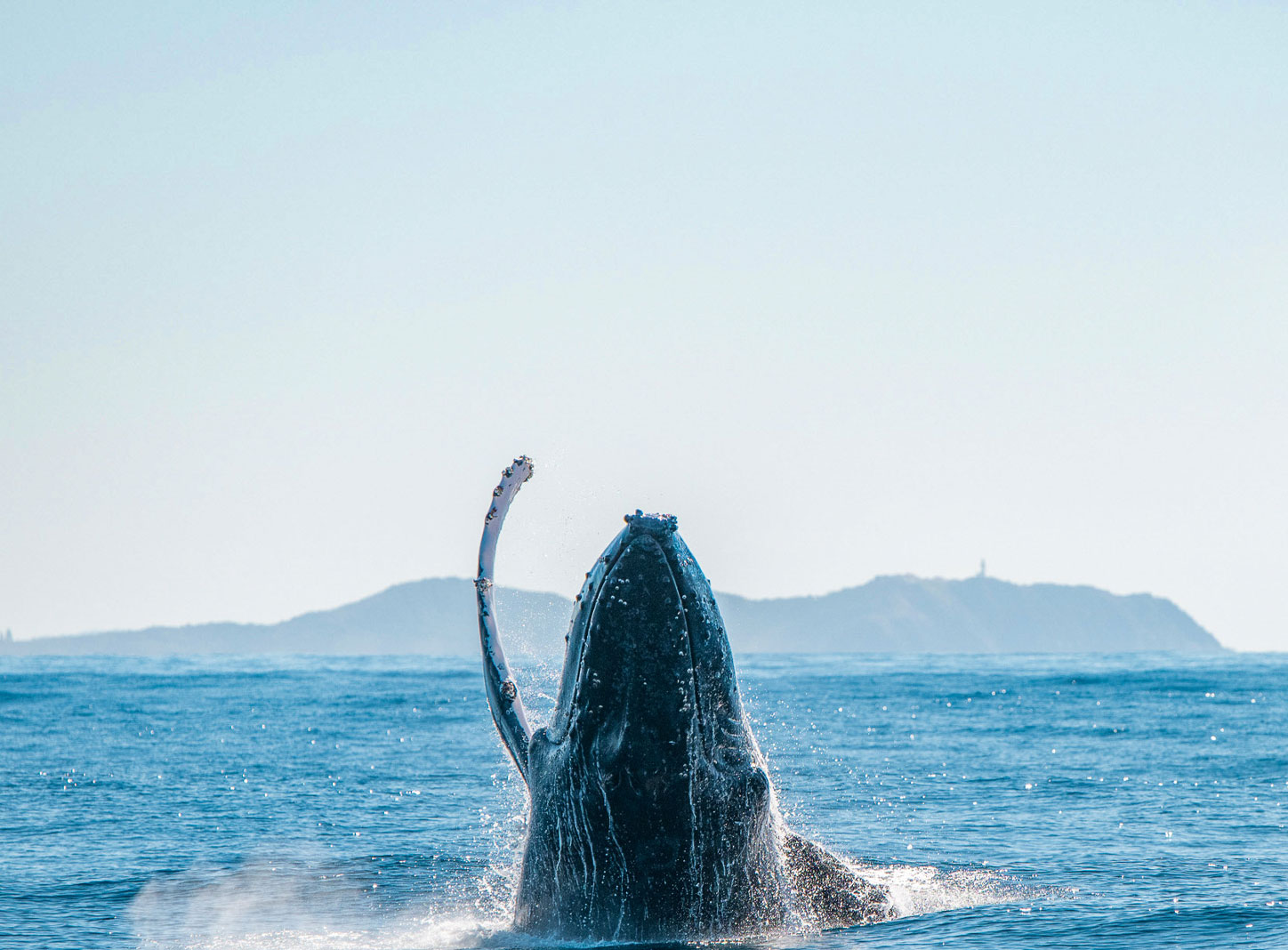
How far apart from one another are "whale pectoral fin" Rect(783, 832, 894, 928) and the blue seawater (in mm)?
171

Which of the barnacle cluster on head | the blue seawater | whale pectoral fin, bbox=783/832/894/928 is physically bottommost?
the blue seawater

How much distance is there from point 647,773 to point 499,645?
184 centimetres

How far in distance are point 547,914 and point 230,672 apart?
238 ft

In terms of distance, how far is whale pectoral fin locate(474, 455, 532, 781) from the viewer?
8927mm

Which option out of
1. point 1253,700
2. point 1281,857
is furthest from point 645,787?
point 1253,700

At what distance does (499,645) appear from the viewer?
9.30m

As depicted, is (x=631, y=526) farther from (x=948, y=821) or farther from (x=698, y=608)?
(x=948, y=821)

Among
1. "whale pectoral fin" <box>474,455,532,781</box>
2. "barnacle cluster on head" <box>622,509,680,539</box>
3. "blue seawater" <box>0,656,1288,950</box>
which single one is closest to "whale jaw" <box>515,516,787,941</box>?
"barnacle cluster on head" <box>622,509,680,539</box>

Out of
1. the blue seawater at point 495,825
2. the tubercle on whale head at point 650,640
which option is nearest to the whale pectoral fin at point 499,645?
the blue seawater at point 495,825

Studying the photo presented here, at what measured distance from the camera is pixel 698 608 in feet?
25.9

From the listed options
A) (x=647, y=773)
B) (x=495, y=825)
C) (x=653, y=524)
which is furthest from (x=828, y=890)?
(x=495, y=825)

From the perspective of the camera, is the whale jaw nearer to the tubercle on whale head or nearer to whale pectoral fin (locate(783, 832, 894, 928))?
the tubercle on whale head

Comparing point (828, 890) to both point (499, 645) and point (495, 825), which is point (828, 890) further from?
point (495, 825)

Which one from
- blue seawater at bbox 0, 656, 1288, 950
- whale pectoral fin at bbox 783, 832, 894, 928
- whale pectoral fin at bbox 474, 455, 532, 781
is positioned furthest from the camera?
blue seawater at bbox 0, 656, 1288, 950
